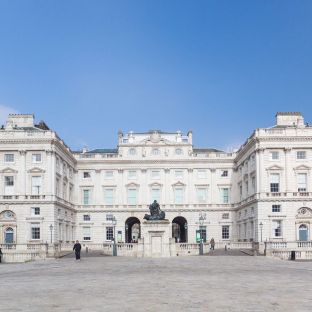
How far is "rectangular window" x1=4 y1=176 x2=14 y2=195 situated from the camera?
65.0 metres

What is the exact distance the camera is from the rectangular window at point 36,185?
64.9 meters

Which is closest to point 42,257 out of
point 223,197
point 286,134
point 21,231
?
point 21,231

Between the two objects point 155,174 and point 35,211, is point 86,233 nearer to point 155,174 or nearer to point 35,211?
point 155,174

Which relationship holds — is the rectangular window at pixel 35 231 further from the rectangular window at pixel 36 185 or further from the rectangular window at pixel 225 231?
the rectangular window at pixel 225 231

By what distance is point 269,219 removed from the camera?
6397cm

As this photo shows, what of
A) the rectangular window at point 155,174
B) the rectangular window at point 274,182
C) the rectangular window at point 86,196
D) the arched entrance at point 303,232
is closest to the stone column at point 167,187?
the rectangular window at point 155,174

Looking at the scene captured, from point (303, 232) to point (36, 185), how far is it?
31.6 m

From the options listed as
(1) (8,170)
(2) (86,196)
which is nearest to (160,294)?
(1) (8,170)

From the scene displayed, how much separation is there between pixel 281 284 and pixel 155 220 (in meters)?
31.7

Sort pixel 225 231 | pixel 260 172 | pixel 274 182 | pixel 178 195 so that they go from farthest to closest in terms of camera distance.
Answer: pixel 178 195 < pixel 225 231 < pixel 274 182 < pixel 260 172

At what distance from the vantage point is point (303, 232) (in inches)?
2506

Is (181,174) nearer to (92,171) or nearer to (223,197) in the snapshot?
(223,197)

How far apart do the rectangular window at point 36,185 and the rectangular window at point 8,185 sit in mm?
2390

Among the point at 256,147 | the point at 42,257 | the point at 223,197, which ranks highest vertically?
the point at 256,147
